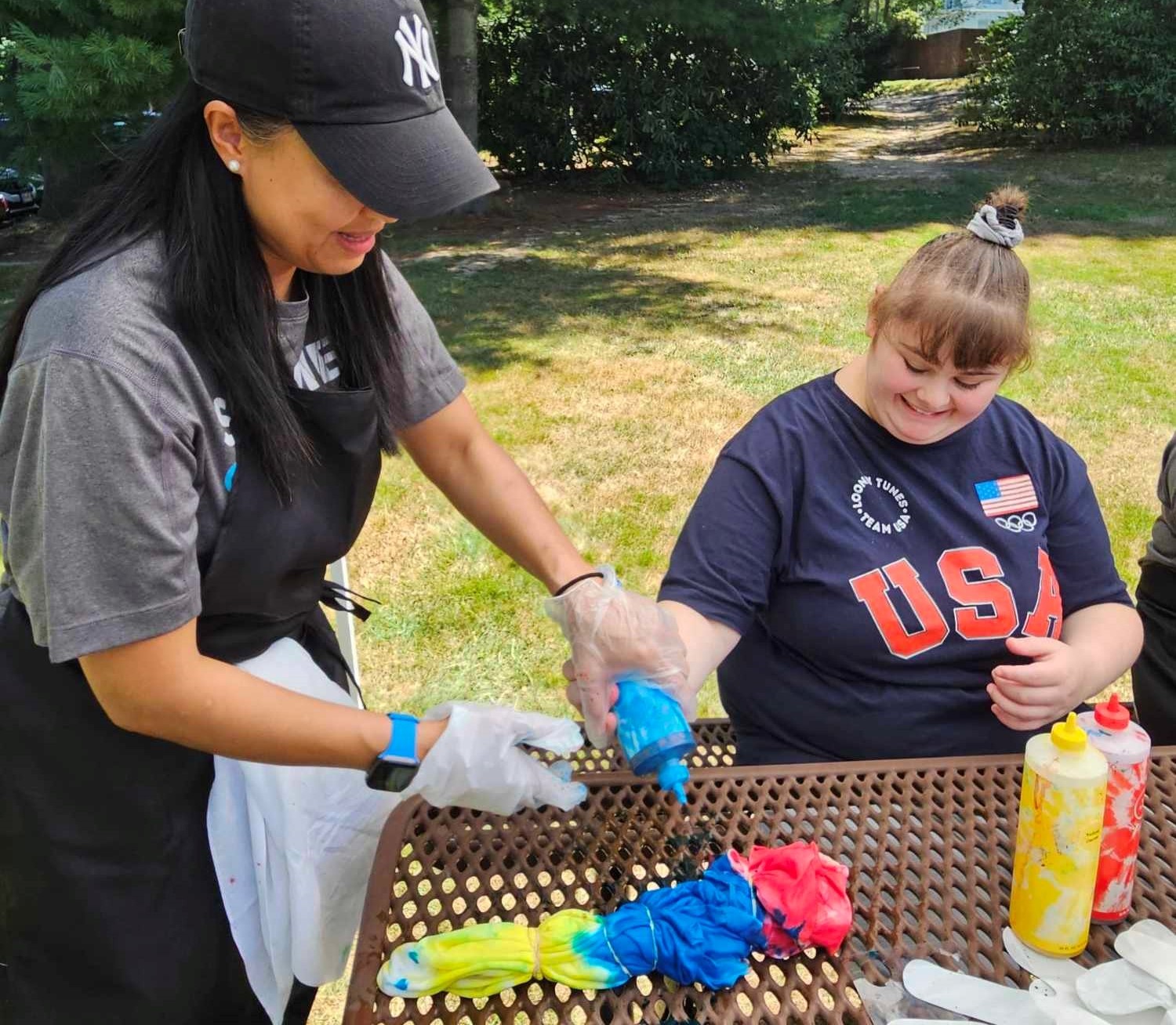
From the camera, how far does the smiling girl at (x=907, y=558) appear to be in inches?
63.9

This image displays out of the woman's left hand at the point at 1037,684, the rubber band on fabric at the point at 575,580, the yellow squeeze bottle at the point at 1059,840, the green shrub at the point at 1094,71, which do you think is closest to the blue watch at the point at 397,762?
the rubber band on fabric at the point at 575,580

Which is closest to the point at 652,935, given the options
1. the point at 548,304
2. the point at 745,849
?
the point at 745,849

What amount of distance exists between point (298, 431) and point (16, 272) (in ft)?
25.2

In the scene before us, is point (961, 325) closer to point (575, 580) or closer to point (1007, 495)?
point (1007, 495)

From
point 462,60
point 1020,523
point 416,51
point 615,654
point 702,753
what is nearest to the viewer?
point 416,51

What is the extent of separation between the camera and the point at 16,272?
25.7ft

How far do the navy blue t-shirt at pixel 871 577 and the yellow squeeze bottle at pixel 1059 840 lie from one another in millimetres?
466

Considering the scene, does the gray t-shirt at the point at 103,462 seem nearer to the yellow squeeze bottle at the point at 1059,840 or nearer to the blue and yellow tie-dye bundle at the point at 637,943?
the blue and yellow tie-dye bundle at the point at 637,943

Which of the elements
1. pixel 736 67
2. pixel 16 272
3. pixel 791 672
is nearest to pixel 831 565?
pixel 791 672

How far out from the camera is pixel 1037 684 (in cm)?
156

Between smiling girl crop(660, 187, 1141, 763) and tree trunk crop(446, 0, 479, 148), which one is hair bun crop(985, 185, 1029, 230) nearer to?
smiling girl crop(660, 187, 1141, 763)

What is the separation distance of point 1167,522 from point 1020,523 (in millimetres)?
519

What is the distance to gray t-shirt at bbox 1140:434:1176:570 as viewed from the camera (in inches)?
78.4

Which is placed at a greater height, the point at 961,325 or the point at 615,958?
the point at 961,325
